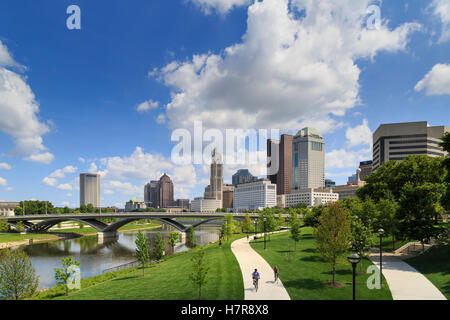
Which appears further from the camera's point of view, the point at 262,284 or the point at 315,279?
the point at 315,279

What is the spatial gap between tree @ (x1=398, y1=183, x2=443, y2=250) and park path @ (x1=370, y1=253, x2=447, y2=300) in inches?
149

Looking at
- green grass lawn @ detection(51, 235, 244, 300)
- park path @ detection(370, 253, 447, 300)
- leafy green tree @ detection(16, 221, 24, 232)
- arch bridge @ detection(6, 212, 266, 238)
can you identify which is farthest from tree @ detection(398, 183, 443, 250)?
leafy green tree @ detection(16, 221, 24, 232)

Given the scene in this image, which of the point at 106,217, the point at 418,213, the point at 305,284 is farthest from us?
the point at 106,217

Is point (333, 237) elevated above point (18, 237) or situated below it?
Answer: above

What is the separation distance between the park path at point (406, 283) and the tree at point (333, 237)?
4.17m

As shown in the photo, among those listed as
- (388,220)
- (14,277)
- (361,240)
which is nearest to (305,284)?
(361,240)

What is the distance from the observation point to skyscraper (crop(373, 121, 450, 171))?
130m

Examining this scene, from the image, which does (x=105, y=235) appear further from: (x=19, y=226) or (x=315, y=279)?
(x=315, y=279)

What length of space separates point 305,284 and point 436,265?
43.2 ft

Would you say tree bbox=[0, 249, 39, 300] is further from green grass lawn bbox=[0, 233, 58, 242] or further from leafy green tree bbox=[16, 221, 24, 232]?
leafy green tree bbox=[16, 221, 24, 232]

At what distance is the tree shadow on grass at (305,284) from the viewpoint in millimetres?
20859

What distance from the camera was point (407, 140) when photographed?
13338 cm
